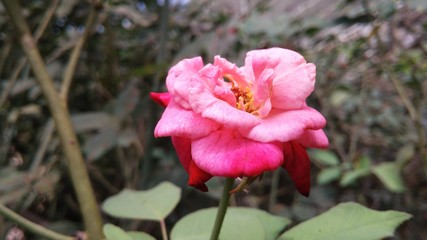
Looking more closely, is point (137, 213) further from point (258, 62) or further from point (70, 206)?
point (70, 206)

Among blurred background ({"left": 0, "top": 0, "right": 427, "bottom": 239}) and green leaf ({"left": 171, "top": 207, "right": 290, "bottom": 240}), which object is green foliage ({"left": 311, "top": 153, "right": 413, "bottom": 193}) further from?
green leaf ({"left": 171, "top": 207, "right": 290, "bottom": 240})

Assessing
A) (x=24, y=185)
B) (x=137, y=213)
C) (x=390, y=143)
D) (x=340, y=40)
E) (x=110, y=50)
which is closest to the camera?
(x=137, y=213)

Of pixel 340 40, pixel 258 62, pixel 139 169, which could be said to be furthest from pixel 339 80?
pixel 258 62

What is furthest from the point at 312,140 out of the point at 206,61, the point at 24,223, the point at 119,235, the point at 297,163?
the point at 206,61

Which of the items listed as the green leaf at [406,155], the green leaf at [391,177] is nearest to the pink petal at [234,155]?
the green leaf at [391,177]

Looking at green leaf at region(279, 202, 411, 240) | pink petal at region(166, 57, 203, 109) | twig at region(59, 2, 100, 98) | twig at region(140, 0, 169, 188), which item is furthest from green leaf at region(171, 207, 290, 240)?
twig at region(140, 0, 169, 188)

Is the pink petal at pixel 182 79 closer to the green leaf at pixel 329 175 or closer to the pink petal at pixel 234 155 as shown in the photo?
the pink petal at pixel 234 155
